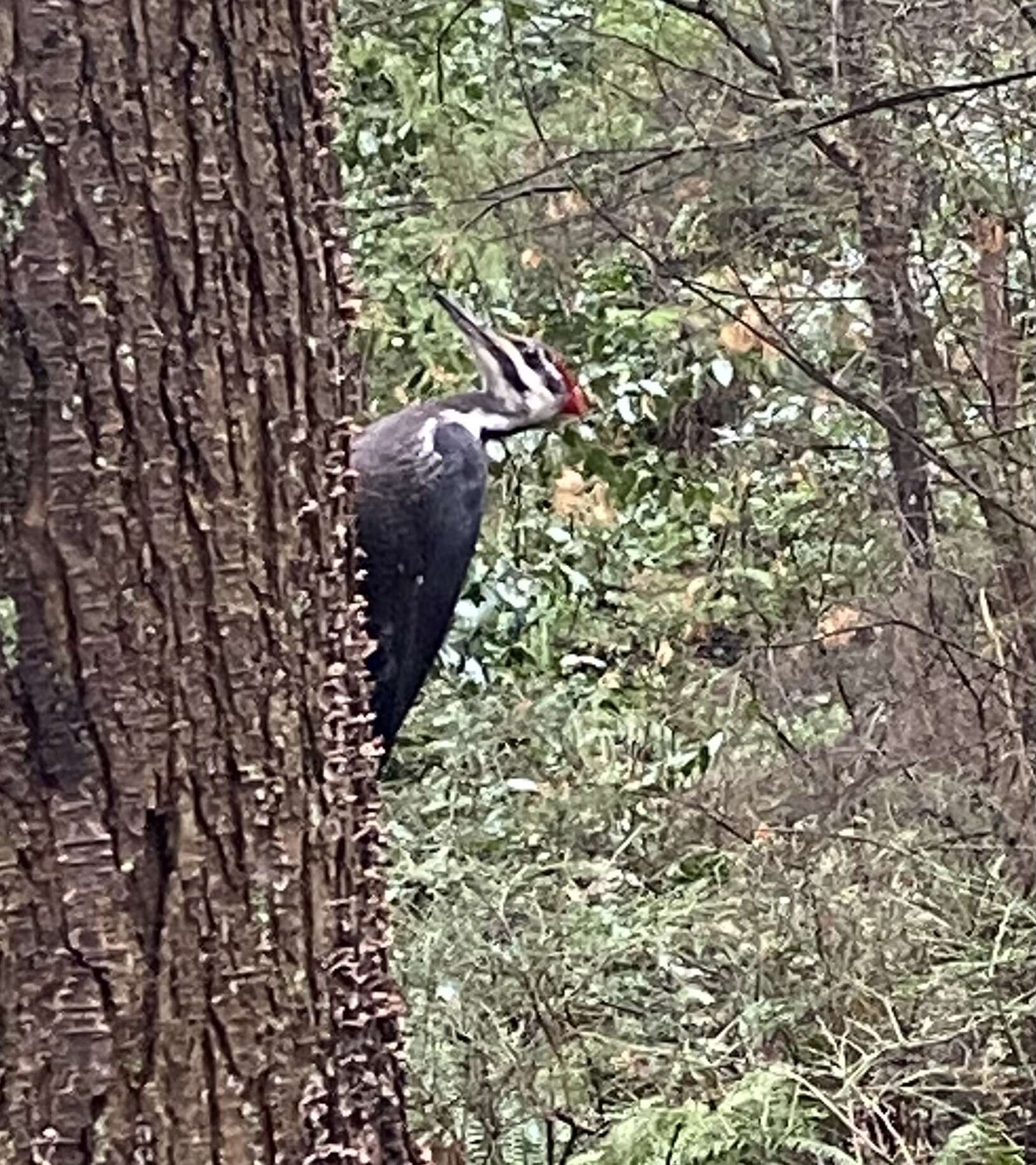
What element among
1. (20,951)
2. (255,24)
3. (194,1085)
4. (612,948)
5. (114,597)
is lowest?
(612,948)

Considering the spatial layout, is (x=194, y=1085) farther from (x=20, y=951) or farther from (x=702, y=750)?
(x=702, y=750)

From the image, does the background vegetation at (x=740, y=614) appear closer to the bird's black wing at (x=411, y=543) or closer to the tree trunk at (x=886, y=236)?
the tree trunk at (x=886, y=236)

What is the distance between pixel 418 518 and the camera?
3199 millimetres

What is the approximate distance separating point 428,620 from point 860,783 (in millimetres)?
1954

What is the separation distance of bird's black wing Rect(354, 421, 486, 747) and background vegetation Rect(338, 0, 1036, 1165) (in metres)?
1.00

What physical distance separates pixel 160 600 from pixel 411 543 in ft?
4.83

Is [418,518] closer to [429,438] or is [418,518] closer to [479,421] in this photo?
[429,438]

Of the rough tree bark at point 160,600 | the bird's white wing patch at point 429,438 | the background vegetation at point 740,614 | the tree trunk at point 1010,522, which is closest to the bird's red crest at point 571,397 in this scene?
the bird's white wing patch at point 429,438

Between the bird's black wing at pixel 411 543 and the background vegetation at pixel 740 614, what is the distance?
100 cm

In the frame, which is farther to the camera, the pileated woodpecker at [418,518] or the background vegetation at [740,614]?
the background vegetation at [740,614]

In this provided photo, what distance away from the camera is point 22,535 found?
168cm

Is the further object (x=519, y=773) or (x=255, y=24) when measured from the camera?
(x=519, y=773)

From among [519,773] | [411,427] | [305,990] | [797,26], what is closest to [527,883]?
[519,773]

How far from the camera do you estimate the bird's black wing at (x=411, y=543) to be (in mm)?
3057
